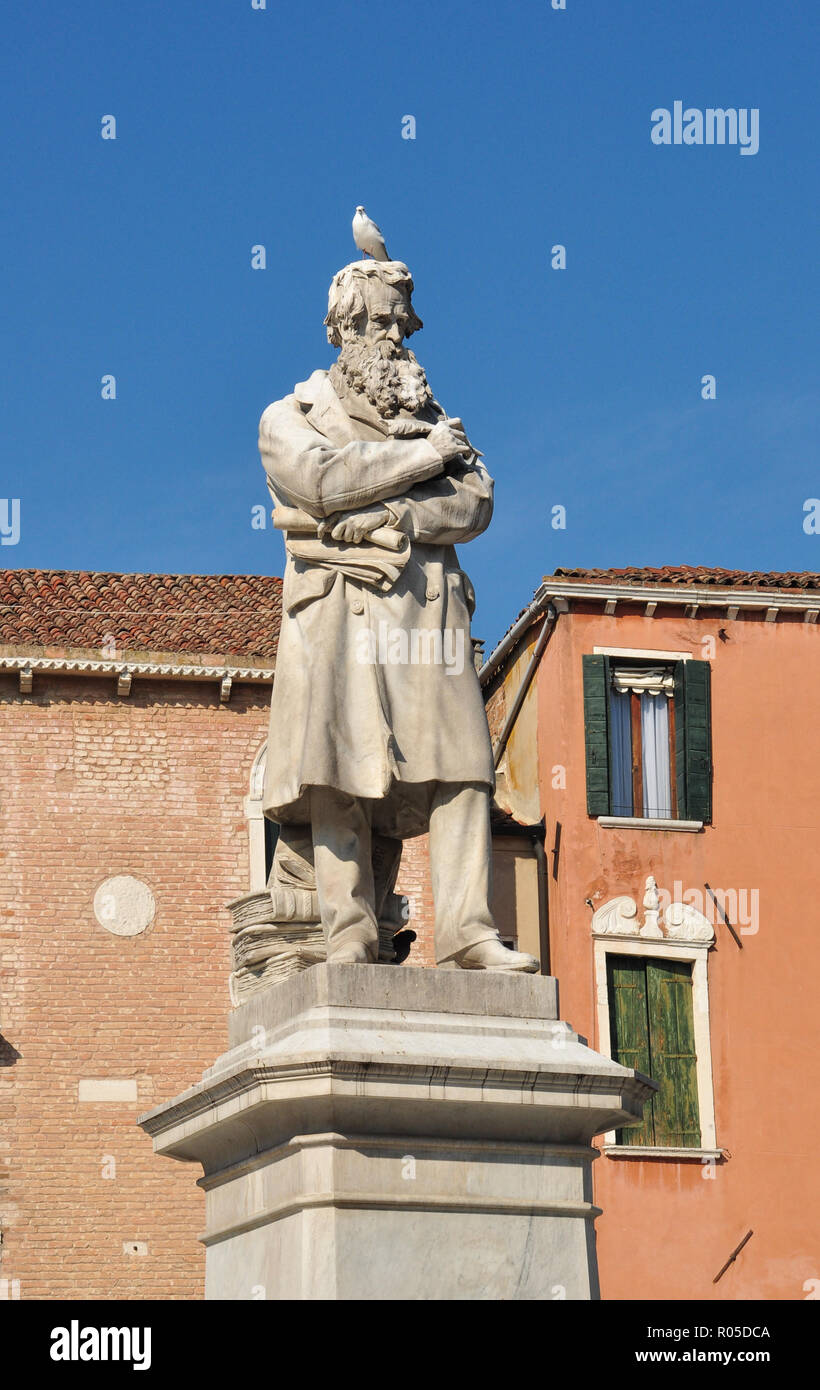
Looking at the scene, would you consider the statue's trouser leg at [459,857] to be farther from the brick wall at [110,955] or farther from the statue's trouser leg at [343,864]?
A: the brick wall at [110,955]

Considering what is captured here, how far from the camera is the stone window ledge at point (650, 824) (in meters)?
26.0

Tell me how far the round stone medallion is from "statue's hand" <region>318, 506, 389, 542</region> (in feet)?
55.9

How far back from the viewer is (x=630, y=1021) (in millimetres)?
25141

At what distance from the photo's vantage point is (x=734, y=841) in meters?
26.2

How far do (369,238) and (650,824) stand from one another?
1825 centimetres

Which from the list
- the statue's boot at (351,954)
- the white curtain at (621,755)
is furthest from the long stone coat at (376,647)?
the white curtain at (621,755)

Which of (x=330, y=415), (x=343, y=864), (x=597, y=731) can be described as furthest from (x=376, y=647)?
(x=597, y=731)

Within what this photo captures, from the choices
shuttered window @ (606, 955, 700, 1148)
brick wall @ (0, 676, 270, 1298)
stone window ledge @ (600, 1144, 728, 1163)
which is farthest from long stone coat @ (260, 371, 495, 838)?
shuttered window @ (606, 955, 700, 1148)

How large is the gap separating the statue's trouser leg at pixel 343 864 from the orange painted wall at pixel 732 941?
1695cm

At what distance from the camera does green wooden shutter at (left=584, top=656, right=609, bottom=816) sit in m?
26.0

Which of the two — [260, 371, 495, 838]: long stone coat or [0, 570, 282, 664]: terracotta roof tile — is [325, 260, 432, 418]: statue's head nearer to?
[260, 371, 495, 838]: long stone coat

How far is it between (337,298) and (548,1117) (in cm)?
316

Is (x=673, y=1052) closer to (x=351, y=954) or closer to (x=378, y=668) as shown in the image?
(x=378, y=668)

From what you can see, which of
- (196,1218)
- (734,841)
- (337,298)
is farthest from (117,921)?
(337,298)
